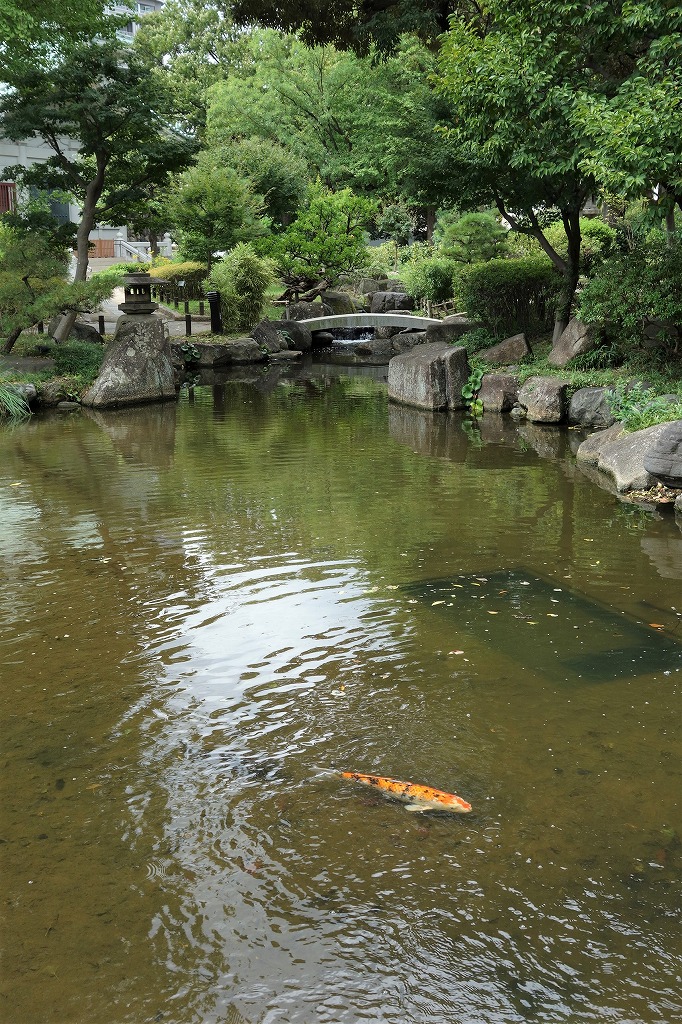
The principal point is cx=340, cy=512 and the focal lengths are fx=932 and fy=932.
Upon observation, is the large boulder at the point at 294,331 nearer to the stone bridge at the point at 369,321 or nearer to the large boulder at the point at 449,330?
the stone bridge at the point at 369,321

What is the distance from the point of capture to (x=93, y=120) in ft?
63.8

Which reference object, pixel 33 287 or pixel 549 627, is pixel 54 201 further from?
pixel 549 627

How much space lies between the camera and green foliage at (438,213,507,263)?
77.6 ft

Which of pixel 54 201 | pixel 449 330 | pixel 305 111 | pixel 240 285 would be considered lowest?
pixel 449 330

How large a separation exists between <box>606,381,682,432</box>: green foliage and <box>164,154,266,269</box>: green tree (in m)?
18.2

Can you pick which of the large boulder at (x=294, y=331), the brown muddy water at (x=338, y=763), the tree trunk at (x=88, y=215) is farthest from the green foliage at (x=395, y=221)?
the brown muddy water at (x=338, y=763)

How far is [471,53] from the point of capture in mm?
13289

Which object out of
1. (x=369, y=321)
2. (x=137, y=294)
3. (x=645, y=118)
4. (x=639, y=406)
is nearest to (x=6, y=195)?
(x=369, y=321)

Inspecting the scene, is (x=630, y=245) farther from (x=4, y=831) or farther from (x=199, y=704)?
(x=4, y=831)

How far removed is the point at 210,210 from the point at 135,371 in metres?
12.8

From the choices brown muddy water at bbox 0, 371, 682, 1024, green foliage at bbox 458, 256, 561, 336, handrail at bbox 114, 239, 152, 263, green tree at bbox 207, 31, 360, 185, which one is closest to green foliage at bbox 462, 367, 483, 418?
green foliage at bbox 458, 256, 561, 336

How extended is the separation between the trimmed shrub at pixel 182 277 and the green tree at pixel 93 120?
10.2m

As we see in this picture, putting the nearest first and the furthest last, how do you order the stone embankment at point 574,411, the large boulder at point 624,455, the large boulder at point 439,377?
the stone embankment at point 574,411, the large boulder at point 624,455, the large boulder at point 439,377

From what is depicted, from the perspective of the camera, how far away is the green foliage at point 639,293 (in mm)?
12789
